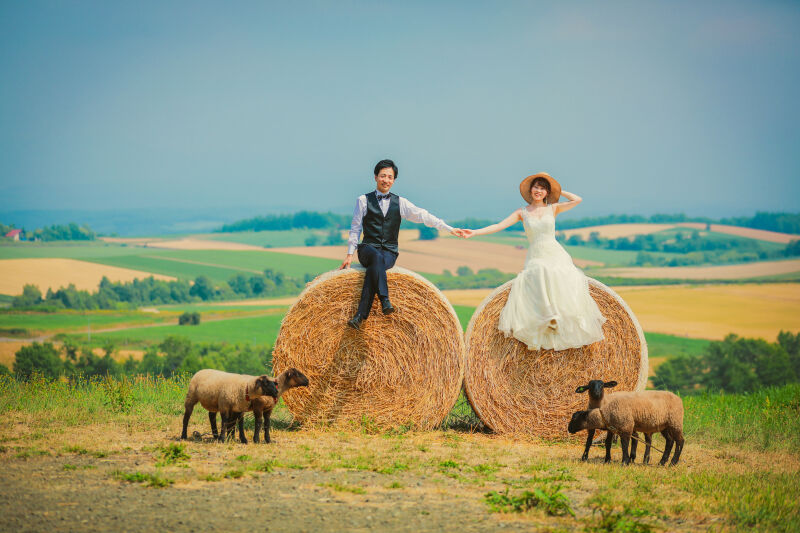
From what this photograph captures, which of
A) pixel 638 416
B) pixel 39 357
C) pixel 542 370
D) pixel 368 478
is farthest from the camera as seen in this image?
pixel 39 357

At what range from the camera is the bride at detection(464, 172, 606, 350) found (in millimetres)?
8617

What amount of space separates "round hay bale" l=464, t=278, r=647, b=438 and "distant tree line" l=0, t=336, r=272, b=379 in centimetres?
1599

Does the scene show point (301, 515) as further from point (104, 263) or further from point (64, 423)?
point (104, 263)

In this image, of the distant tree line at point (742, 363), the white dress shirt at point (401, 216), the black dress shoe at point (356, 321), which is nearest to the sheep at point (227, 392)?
the black dress shoe at point (356, 321)

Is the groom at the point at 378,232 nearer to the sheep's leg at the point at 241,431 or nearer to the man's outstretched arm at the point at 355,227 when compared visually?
the man's outstretched arm at the point at 355,227

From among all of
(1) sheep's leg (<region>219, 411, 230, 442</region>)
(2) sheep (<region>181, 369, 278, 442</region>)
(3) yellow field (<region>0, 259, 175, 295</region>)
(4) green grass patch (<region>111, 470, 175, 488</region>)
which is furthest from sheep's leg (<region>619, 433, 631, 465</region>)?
(3) yellow field (<region>0, 259, 175, 295</region>)

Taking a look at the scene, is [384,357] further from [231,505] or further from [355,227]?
[231,505]

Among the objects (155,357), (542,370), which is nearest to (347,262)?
(542,370)

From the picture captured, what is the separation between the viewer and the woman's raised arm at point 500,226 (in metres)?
9.01

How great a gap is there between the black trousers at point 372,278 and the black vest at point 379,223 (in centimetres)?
14

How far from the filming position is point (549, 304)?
340 inches

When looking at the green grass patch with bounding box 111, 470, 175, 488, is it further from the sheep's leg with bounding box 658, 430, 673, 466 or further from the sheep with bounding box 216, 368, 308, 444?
the sheep's leg with bounding box 658, 430, 673, 466

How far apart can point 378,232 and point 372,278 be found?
559mm

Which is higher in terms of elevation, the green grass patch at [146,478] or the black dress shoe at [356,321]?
the black dress shoe at [356,321]
